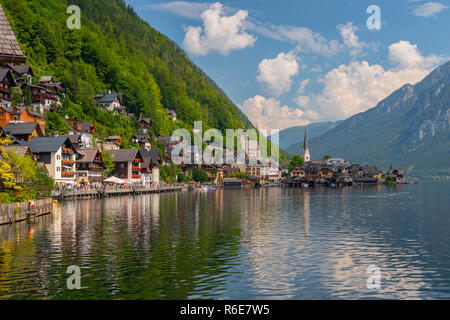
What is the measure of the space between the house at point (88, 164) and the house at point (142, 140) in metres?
46.1

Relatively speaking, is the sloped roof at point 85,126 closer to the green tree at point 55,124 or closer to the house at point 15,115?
the green tree at point 55,124

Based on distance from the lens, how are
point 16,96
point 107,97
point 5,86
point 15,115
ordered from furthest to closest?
point 107,97 < point 16,96 < point 5,86 < point 15,115

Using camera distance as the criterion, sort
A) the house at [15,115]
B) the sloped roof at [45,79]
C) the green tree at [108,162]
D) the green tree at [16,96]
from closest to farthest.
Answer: the house at [15,115] < the green tree at [16,96] < the green tree at [108,162] < the sloped roof at [45,79]

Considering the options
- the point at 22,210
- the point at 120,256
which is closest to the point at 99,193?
the point at 22,210

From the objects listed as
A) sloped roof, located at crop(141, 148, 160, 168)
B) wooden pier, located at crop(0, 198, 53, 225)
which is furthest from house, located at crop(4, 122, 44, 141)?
sloped roof, located at crop(141, 148, 160, 168)

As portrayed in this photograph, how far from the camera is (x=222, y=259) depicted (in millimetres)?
35656

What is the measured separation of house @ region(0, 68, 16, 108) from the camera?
11944cm

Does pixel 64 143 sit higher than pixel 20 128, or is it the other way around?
Result: pixel 20 128

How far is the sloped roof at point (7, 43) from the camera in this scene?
17359 mm

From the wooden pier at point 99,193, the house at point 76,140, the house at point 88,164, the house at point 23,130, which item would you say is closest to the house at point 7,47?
the wooden pier at point 99,193

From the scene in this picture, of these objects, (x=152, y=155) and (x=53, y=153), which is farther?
(x=152, y=155)

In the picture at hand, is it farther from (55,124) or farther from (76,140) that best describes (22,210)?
(55,124)

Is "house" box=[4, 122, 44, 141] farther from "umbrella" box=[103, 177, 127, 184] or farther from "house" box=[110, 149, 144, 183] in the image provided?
"house" box=[110, 149, 144, 183]

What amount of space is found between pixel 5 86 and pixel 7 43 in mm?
116394
